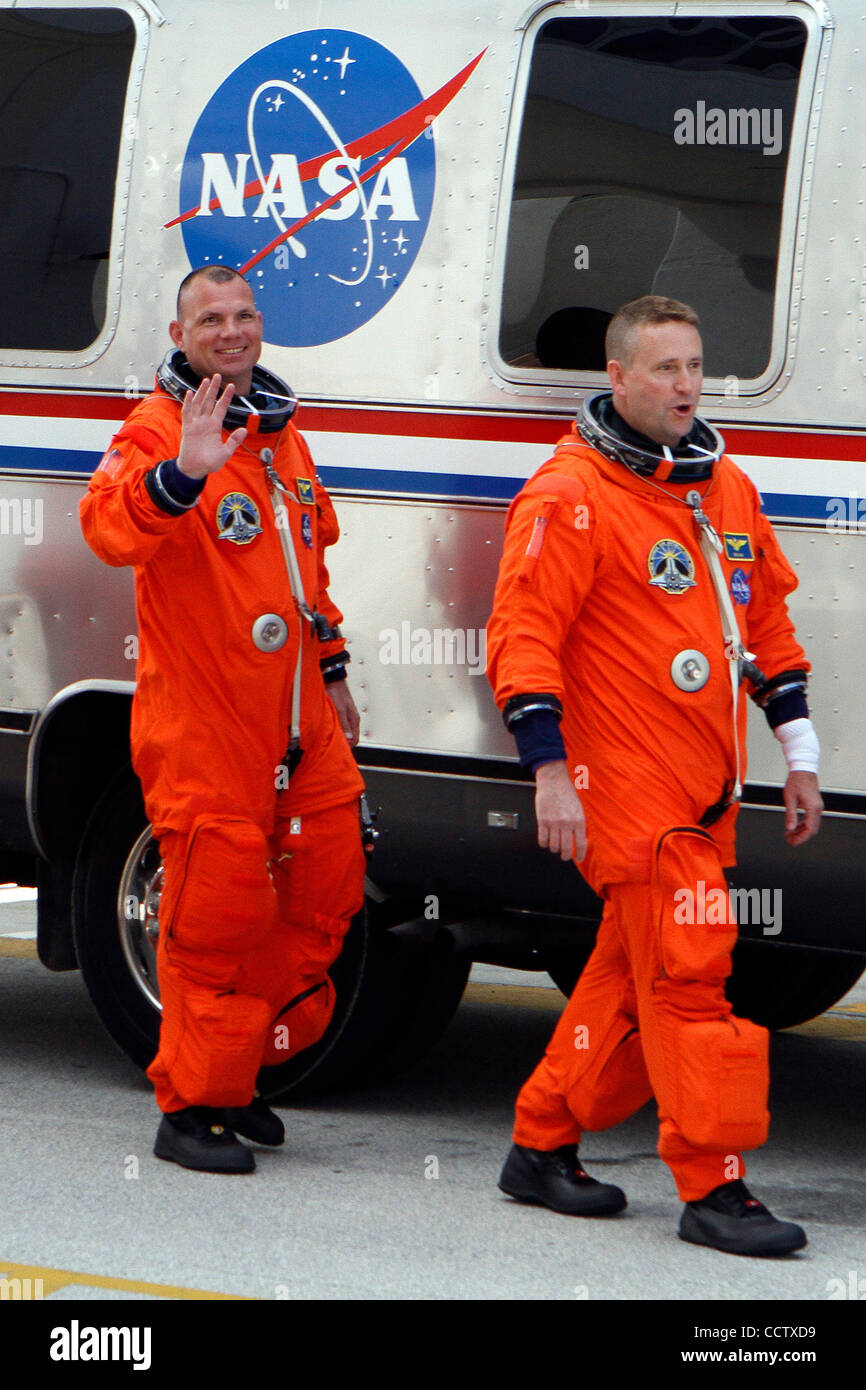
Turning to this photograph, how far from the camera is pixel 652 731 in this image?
452 centimetres

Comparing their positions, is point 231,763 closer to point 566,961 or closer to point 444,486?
point 444,486

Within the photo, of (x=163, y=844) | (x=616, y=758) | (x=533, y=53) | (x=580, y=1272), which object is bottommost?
(x=580, y=1272)

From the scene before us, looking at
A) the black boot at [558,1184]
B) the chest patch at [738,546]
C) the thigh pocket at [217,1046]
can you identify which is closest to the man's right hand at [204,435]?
the chest patch at [738,546]

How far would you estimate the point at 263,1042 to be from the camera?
5074mm

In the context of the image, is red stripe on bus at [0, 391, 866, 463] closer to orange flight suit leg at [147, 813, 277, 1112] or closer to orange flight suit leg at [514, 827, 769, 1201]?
orange flight suit leg at [514, 827, 769, 1201]

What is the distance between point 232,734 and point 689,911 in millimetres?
1235

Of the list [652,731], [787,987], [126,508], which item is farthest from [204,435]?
[787,987]

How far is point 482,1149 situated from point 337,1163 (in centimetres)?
43

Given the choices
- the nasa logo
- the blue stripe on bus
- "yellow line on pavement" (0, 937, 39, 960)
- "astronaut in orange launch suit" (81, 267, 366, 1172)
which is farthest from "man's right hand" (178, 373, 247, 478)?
"yellow line on pavement" (0, 937, 39, 960)

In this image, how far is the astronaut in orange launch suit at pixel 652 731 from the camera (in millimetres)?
4379

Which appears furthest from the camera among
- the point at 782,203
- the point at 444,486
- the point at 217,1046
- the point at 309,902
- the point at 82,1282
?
the point at 444,486

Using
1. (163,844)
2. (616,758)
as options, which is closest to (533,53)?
(616,758)

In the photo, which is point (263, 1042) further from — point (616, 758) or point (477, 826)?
point (616, 758)

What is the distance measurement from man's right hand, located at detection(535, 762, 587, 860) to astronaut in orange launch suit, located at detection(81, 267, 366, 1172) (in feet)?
2.81
